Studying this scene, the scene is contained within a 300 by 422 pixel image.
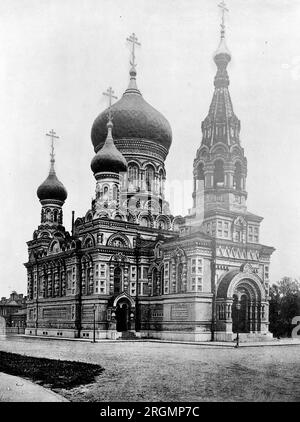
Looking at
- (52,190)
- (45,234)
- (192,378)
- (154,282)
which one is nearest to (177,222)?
(154,282)

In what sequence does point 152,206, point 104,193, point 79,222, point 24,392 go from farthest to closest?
point 79,222
point 152,206
point 104,193
point 24,392

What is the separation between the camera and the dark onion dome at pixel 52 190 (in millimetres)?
46438

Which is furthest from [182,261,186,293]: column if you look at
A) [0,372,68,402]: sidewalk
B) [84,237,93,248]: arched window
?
[0,372,68,402]: sidewalk

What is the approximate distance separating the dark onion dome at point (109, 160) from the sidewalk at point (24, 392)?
2641cm

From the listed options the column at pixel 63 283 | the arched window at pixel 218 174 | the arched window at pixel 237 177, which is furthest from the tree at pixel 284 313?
the column at pixel 63 283

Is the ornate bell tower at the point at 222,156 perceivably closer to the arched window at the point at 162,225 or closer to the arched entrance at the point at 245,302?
the arched entrance at the point at 245,302

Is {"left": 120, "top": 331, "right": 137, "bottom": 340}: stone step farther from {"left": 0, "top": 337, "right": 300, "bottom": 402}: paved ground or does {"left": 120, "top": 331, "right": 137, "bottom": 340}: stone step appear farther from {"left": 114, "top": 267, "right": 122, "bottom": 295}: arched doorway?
{"left": 0, "top": 337, "right": 300, "bottom": 402}: paved ground

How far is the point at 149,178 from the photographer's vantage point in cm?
4325

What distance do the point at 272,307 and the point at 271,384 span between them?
2987cm

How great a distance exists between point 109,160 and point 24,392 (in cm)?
2830

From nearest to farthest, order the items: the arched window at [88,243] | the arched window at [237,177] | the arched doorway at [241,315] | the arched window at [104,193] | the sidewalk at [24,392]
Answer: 1. the sidewalk at [24,392]
2. the arched doorway at [241,315]
3. the arched window at [237,177]
4. the arched window at [88,243]
5. the arched window at [104,193]

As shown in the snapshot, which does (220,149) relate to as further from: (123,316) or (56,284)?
(56,284)
